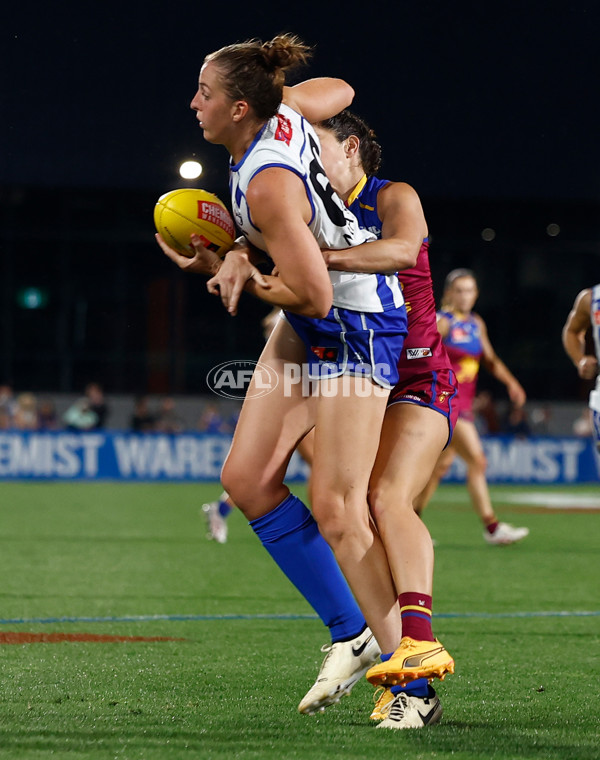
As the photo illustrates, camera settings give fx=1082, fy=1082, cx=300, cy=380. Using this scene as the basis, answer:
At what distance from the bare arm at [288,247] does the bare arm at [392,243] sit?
7.4 inches

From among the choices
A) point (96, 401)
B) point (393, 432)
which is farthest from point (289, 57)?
point (96, 401)

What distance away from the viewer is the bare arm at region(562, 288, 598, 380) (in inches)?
253

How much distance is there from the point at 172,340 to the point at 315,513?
2819 centimetres

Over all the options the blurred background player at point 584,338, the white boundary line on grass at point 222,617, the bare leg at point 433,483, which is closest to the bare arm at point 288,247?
the white boundary line on grass at point 222,617

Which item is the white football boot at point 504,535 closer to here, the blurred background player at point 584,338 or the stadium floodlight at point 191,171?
the blurred background player at point 584,338

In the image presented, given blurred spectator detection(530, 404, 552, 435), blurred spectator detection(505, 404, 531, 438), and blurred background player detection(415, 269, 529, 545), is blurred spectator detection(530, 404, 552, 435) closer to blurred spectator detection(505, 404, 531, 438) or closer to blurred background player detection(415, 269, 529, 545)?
blurred spectator detection(505, 404, 531, 438)

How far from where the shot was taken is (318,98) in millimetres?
3865

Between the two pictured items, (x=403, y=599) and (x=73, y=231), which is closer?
(x=403, y=599)

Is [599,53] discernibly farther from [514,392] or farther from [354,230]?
[354,230]

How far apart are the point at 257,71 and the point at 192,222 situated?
1.78 ft

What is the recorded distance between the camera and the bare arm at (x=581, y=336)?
644 cm

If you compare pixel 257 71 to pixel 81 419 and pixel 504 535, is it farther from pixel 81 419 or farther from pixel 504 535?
pixel 81 419

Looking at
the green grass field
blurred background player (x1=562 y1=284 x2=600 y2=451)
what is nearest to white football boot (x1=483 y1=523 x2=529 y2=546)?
the green grass field

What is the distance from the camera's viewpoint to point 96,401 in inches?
859
